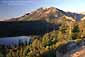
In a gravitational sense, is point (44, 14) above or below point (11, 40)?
above

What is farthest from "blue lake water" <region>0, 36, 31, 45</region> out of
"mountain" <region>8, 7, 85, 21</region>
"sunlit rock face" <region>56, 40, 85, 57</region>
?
"sunlit rock face" <region>56, 40, 85, 57</region>

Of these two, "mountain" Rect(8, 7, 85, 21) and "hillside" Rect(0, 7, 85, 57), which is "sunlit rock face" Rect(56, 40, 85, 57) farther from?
"mountain" Rect(8, 7, 85, 21)

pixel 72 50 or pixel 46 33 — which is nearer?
pixel 72 50

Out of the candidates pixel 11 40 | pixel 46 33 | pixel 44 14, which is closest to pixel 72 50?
pixel 46 33


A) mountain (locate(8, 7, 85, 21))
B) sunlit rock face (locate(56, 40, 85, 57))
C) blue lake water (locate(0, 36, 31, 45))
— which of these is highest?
mountain (locate(8, 7, 85, 21))

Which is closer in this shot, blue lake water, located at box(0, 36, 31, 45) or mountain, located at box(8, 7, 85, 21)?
blue lake water, located at box(0, 36, 31, 45)

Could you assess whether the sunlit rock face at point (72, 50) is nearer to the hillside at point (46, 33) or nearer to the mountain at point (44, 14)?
the hillside at point (46, 33)

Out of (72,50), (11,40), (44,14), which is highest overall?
(44,14)

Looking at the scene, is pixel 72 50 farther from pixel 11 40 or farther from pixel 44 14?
pixel 11 40

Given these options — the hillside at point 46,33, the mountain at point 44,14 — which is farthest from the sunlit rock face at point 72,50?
the mountain at point 44,14
